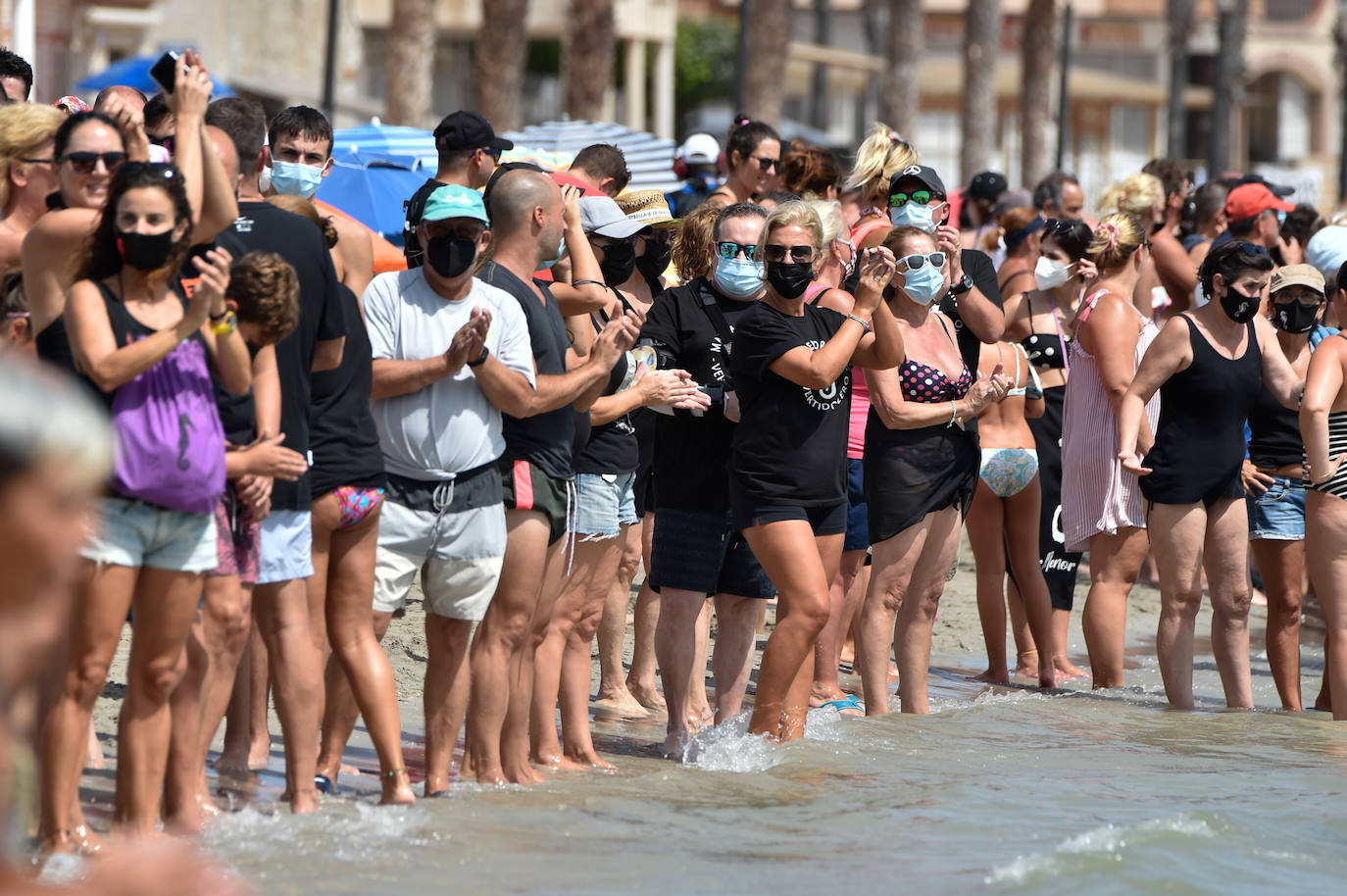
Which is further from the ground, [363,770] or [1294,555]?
[1294,555]

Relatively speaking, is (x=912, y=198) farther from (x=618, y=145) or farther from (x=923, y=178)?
(x=618, y=145)

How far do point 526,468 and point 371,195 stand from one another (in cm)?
464

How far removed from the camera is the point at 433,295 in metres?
5.56

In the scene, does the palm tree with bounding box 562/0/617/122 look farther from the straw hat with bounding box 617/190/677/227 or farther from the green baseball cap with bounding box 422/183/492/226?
the green baseball cap with bounding box 422/183/492/226

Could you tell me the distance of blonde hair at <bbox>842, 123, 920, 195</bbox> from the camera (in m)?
8.20

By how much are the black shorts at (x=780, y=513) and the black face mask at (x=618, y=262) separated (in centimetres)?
106

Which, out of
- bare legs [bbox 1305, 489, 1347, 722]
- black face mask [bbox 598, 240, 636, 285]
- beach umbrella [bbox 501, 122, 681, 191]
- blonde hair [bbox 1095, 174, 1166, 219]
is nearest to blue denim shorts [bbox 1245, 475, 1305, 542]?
bare legs [bbox 1305, 489, 1347, 722]

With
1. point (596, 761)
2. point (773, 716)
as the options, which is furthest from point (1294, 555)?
point (596, 761)

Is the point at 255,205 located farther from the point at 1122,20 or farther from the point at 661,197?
the point at 1122,20

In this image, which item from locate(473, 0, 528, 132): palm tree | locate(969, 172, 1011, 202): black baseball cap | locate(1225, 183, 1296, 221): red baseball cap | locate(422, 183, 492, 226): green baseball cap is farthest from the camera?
locate(473, 0, 528, 132): palm tree

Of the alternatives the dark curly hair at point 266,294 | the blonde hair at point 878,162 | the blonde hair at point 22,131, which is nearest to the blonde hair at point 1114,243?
the blonde hair at point 878,162

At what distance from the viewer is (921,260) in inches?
281

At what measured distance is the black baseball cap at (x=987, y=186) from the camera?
12438 millimetres

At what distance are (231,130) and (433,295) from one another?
0.81m
